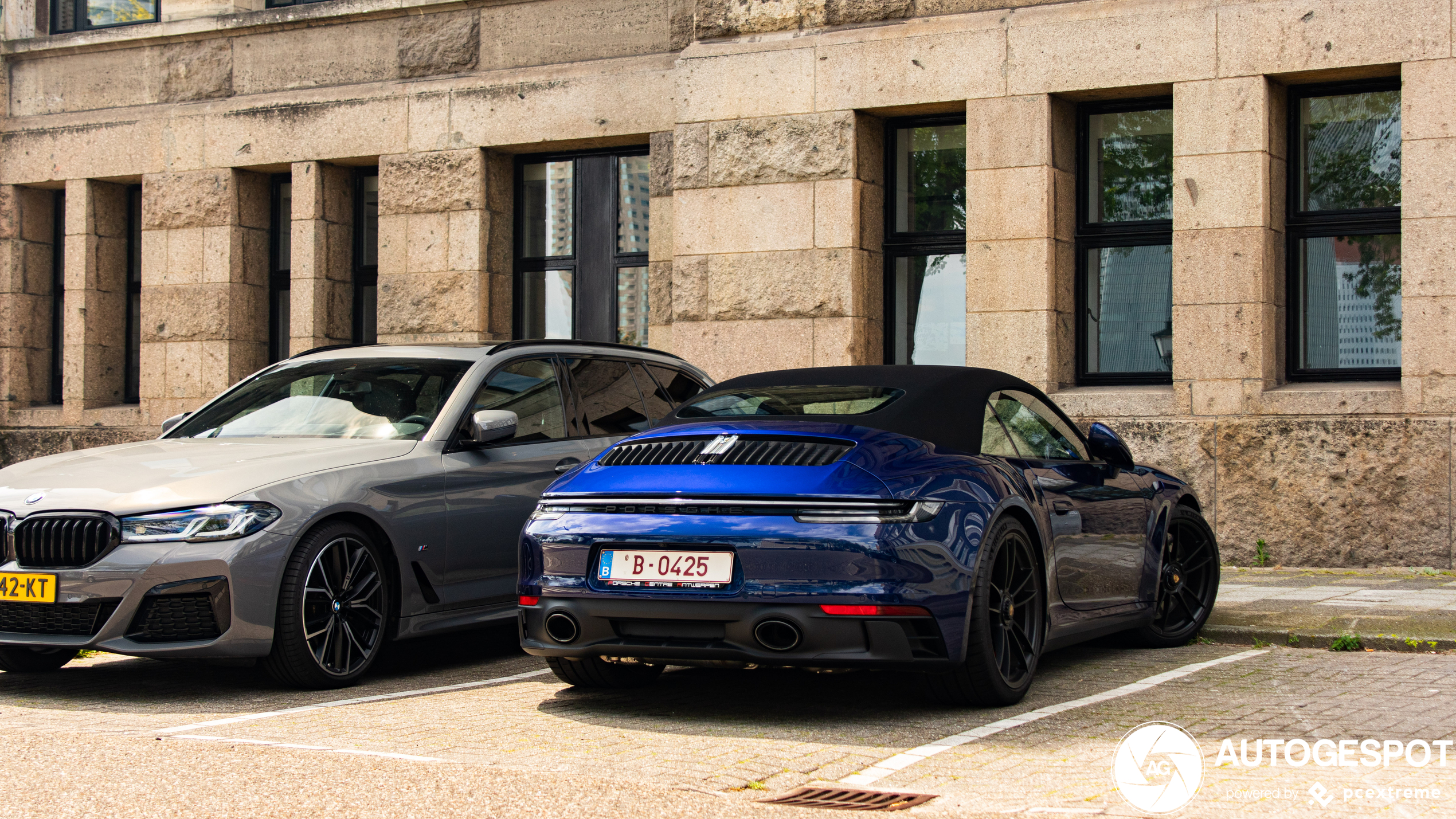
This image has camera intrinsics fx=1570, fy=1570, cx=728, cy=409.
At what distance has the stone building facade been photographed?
1116 centimetres

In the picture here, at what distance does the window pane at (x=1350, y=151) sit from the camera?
11453 millimetres

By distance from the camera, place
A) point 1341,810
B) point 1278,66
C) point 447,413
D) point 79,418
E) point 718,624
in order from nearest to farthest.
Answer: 1. point 1341,810
2. point 718,624
3. point 447,413
4. point 1278,66
5. point 79,418

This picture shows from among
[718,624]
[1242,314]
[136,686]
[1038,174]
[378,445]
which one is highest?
[1038,174]

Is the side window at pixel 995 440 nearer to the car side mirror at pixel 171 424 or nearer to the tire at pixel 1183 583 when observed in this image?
the tire at pixel 1183 583

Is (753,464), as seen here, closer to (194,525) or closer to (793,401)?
(793,401)

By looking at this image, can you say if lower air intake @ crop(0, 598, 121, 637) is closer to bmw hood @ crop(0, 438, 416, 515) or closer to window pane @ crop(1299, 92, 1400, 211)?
bmw hood @ crop(0, 438, 416, 515)

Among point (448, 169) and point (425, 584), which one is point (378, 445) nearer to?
point (425, 584)

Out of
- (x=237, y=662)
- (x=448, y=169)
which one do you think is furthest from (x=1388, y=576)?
(x=448, y=169)

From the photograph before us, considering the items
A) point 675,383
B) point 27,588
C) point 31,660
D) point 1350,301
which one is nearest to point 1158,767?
point 27,588

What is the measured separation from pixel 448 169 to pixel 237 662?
25.1ft

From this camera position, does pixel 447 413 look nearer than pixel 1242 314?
Yes

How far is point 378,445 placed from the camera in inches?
288

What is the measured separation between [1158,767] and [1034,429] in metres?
2.27

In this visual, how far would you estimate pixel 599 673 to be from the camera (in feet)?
21.2
